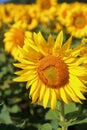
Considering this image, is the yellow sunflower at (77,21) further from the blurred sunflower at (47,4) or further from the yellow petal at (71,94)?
the yellow petal at (71,94)

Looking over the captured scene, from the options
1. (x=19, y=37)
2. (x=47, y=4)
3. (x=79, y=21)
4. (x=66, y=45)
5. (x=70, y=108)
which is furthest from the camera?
(x=47, y=4)

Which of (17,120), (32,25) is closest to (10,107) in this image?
(17,120)

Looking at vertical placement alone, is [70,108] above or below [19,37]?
below

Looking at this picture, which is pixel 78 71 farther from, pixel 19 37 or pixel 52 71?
pixel 19 37

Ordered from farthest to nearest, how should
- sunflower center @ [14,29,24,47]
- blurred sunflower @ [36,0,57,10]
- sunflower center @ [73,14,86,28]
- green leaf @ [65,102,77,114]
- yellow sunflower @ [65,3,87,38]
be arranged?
blurred sunflower @ [36,0,57,10] < sunflower center @ [73,14,86,28] < yellow sunflower @ [65,3,87,38] < sunflower center @ [14,29,24,47] < green leaf @ [65,102,77,114]

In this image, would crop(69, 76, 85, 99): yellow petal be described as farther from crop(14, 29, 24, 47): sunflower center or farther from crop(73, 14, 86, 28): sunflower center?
crop(73, 14, 86, 28): sunflower center

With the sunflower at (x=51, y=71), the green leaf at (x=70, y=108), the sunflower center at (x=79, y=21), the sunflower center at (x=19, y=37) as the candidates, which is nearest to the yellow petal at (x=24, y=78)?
the sunflower at (x=51, y=71)

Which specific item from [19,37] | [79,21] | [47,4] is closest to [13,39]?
[19,37]

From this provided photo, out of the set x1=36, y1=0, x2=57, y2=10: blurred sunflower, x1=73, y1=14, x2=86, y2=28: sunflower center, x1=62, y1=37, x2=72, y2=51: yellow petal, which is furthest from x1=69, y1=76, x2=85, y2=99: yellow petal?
x1=36, y1=0, x2=57, y2=10: blurred sunflower
